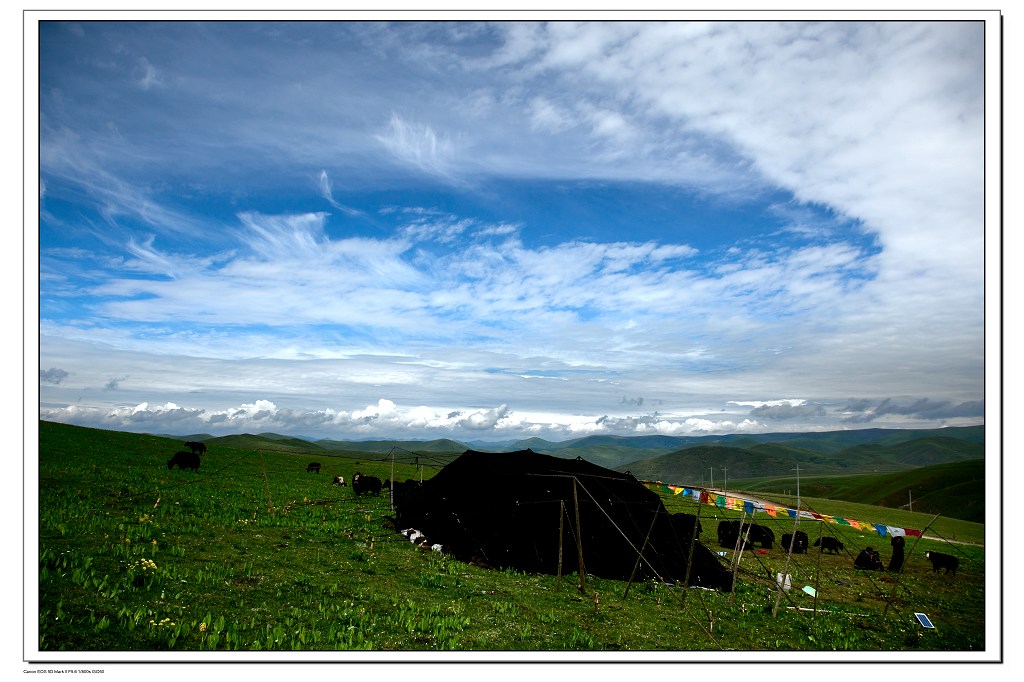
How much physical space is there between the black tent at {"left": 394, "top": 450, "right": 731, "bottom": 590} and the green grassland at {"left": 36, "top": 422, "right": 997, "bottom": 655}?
0.74m

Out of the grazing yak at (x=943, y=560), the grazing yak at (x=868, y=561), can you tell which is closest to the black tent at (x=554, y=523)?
the grazing yak at (x=868, y=561)

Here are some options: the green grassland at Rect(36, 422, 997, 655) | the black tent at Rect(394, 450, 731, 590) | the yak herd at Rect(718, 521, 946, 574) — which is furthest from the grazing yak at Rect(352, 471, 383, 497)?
the yak herd at Rect(718, 521, 946, 574)

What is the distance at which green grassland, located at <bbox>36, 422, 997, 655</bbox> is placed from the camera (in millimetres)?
8570

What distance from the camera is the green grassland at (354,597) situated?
8.57m

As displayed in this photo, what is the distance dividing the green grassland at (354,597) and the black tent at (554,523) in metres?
0.74

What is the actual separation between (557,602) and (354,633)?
192 inches

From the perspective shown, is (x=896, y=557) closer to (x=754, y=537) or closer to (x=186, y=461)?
(x=754, y=537)

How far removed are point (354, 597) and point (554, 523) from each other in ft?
21.1

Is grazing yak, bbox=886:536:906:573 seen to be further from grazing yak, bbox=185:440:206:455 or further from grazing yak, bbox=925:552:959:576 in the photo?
grazing yak, bbox=185:440:206:455

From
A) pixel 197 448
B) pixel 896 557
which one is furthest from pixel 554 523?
pixel 197 448

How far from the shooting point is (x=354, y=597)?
1068cm

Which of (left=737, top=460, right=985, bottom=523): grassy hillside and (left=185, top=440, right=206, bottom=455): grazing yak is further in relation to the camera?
(left=737, top=460, right=985, bottom=523): grassy hillside
